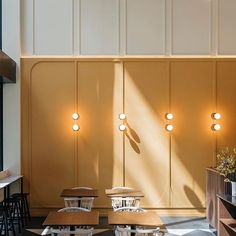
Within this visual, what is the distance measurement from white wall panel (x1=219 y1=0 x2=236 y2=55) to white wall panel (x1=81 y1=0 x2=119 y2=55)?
2.07 meters

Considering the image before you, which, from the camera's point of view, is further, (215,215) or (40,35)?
(40,35)

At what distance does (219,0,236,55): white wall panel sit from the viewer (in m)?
9.04

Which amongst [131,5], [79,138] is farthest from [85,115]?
[131,5]

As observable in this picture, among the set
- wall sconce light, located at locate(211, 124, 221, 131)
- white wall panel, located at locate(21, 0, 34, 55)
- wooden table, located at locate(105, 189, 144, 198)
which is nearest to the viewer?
wooden table, located at locate(105, 189, 144, 198)

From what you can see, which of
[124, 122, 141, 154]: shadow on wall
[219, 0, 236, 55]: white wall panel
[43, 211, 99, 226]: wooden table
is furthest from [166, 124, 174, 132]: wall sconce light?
[43, 211, 99, 226]: wooden table

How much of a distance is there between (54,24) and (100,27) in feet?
2.99

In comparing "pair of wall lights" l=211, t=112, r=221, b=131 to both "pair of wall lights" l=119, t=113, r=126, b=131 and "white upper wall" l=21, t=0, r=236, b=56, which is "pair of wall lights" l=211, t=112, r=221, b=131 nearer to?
"white upper wall" l=21, t=0, r=236, b=56

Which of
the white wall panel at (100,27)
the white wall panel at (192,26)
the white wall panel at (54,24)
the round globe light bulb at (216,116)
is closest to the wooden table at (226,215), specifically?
the round globe light bulb at (216,116)

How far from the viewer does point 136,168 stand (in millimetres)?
8844

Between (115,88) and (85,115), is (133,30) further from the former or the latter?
(85,115)

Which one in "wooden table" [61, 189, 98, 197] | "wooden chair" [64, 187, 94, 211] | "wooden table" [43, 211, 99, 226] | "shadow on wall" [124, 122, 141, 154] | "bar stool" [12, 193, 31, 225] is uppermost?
"shadow on wall" [124, 122, 141, 154]

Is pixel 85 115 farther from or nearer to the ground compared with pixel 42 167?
farther from the ground

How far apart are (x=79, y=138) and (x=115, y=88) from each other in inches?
47.3

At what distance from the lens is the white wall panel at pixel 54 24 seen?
8.96 m
